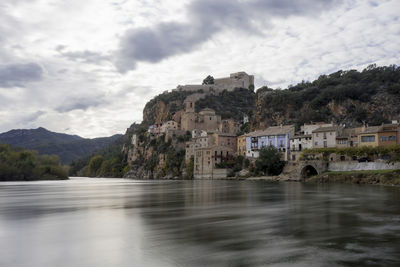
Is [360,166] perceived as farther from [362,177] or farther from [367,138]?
[367,138]

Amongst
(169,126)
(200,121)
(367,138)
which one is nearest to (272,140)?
(367,138)

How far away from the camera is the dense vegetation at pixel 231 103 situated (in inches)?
5453

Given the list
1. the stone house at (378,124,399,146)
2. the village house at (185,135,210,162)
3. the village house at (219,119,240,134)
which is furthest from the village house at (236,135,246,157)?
the stone house at (378,124,399,146)

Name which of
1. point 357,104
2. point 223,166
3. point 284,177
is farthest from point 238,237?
point 357,104

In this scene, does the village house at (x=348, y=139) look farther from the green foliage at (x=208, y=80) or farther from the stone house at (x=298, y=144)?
the green foliage at (x=208, y=80)

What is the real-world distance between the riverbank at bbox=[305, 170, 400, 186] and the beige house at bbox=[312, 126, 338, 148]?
967cm

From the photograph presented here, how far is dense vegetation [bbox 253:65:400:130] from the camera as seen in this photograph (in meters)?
88.6

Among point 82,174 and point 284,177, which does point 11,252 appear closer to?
point 284,177

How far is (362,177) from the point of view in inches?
2151

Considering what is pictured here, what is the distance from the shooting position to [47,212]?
79.6 ft

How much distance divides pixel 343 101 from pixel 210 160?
3950 centimetres

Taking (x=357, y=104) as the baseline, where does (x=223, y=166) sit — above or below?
below

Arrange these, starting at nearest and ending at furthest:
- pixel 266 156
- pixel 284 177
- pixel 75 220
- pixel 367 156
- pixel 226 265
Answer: pixel 226 265 < pixel 75 220 < pixel 367 156 < pixel 284 177 < pixel 266 156

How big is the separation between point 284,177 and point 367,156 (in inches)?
680
